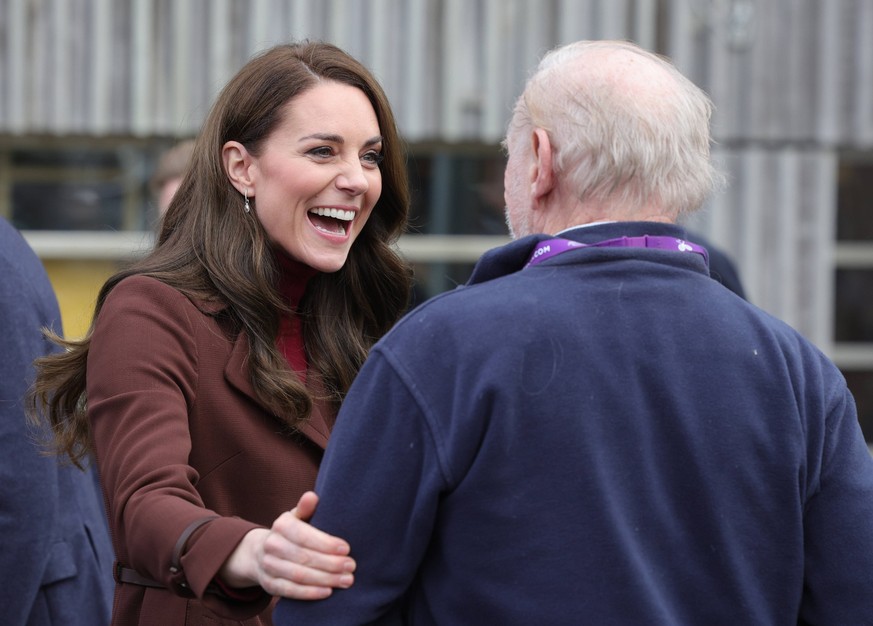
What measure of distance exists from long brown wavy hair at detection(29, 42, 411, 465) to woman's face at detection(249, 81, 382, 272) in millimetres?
26

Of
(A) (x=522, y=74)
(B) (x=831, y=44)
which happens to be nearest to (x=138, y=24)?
(A) (x=522, y=74)

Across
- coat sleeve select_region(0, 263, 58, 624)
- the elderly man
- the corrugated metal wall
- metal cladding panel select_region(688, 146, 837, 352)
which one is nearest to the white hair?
the elderly man

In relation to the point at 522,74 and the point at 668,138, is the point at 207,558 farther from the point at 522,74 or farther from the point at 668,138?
the point at 522,74

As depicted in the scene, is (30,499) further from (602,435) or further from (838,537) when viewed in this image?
(838,537)

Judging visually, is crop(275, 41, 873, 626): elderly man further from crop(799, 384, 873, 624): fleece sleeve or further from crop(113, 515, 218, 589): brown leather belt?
crop(113, 515, 218, 589): brown leather belt

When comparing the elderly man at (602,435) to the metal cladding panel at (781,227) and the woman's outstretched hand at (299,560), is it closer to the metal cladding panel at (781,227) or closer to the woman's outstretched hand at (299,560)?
the woman's outstretched hand at (299,560)

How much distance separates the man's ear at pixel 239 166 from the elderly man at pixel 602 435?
75 centimetres

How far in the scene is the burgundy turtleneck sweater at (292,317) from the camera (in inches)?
96.7

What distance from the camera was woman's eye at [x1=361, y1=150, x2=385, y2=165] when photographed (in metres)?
2.52

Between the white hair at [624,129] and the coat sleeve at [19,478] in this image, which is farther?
the coat sleeve at [19,478]

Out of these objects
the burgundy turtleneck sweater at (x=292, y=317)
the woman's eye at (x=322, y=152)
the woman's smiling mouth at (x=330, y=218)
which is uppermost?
the woman's eye at (x=322, y=152)

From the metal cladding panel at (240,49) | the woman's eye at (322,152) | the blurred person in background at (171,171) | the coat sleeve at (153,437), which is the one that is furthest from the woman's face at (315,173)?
the metal cladding panel at (240,49)

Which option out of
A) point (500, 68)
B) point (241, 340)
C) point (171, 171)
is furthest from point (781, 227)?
point (241, 340)

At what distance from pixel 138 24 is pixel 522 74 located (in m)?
1.92
